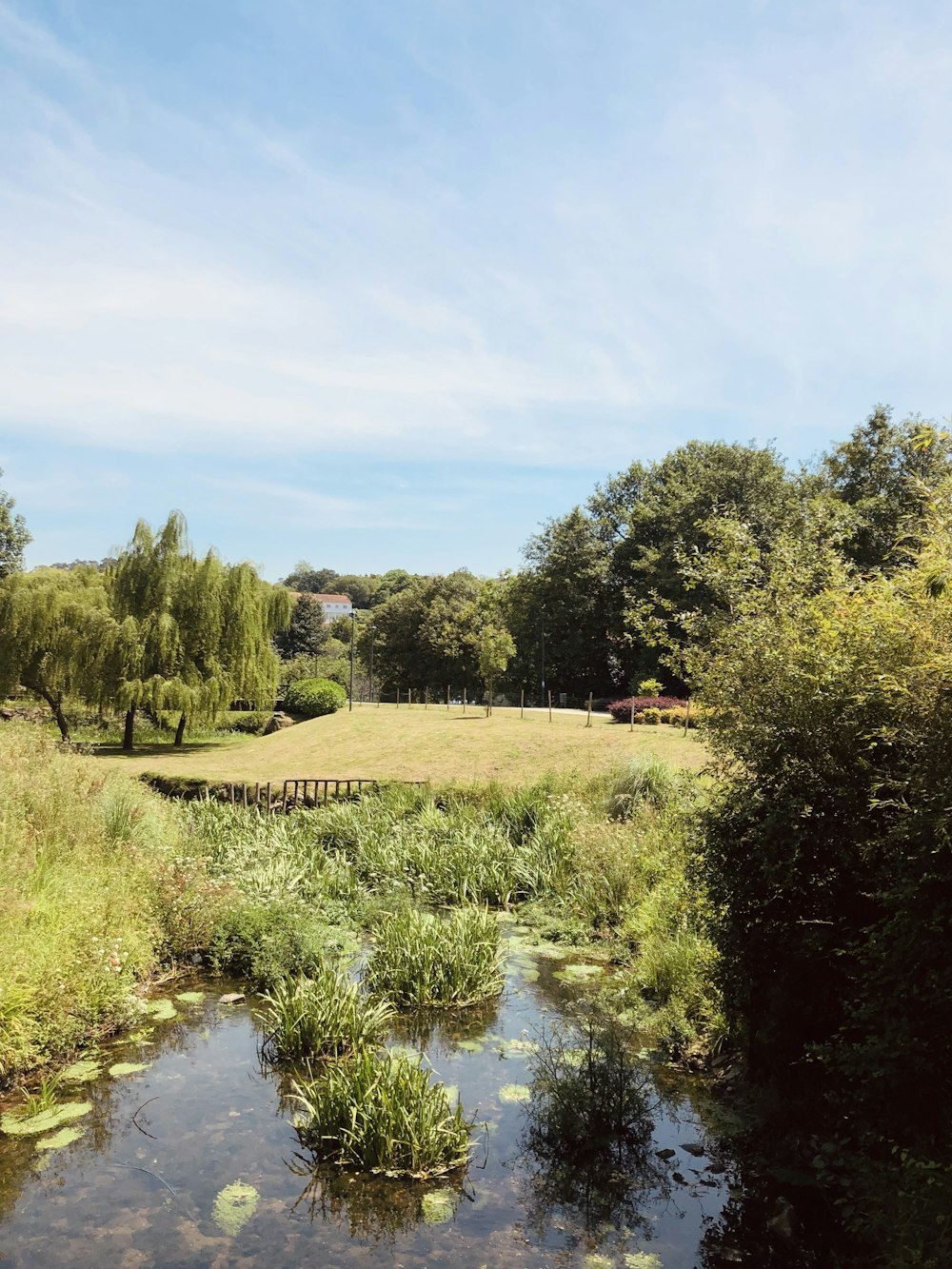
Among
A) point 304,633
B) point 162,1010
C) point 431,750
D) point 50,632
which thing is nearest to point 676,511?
point 431,750

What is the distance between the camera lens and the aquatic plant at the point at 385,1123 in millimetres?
5770

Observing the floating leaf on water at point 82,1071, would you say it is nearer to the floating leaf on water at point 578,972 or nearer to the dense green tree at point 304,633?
the floating leaf on water at point 578,972

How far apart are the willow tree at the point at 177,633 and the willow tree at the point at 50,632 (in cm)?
60

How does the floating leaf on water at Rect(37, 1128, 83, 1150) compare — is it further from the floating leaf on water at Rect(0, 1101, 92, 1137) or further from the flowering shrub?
the flowering shrub

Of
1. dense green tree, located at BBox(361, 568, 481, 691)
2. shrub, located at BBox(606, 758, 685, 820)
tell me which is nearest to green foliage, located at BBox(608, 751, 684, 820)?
shrub, located at BBox(606, 758, 685, 820)

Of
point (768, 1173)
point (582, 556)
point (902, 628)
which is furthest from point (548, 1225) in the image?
point (582, 556)

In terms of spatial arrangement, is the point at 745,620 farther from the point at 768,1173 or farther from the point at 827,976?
the point at 768,1173

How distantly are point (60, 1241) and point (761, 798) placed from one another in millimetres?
5045

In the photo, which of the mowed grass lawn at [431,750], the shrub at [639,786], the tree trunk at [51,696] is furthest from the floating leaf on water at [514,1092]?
the tree trunk at [51,696]

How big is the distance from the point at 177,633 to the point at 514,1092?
23624mm

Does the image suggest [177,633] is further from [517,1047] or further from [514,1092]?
[514,1092]

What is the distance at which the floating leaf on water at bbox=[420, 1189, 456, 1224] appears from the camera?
210 inches

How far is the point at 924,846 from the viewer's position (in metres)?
4.26

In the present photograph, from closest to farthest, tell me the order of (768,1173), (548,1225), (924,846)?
(924,846)
(548,1225)
(768,1173)
